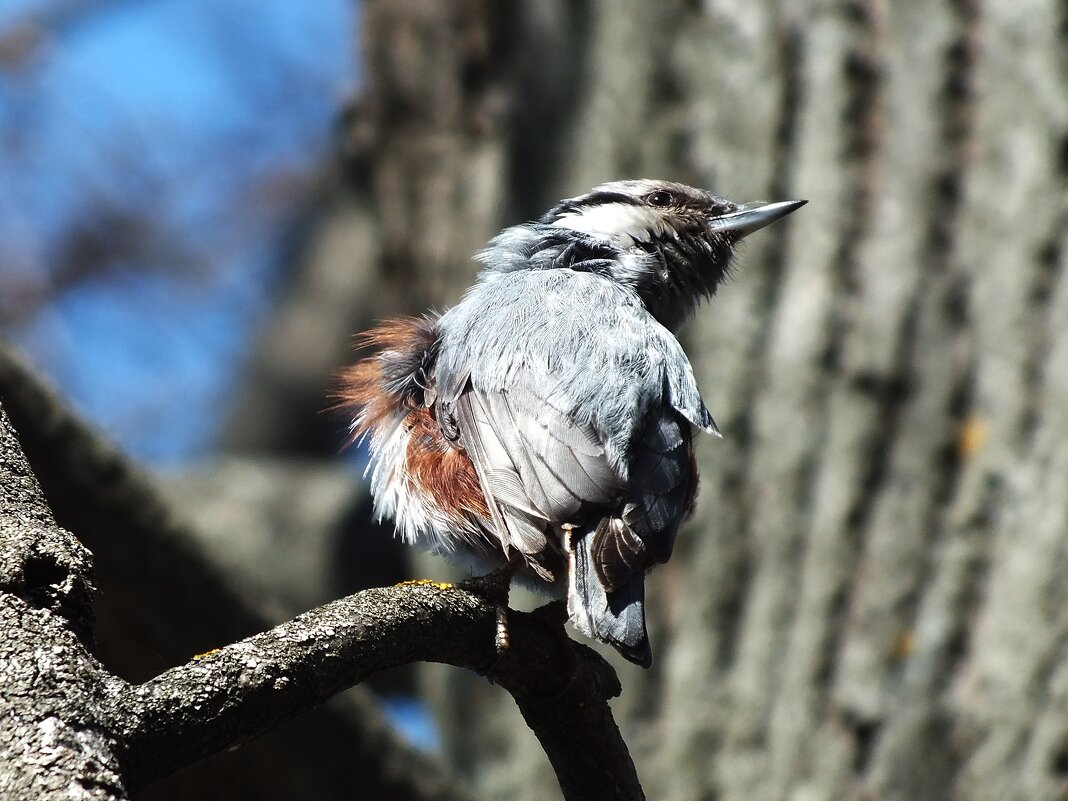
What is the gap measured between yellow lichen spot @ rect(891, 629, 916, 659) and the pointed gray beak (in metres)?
1.68

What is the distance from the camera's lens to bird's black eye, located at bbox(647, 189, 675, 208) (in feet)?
13.4

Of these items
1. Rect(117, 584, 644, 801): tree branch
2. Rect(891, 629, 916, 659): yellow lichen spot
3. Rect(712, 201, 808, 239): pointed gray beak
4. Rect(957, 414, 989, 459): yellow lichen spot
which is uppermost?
Rect(712, 201, 808, 239): pointed gray beak

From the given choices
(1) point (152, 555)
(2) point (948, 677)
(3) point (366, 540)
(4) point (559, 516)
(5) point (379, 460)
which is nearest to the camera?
(4) point (559, 516)

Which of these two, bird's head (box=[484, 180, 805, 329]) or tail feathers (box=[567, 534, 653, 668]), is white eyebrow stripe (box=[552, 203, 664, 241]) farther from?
tail feathers (box=[567, 534, 653, 668])

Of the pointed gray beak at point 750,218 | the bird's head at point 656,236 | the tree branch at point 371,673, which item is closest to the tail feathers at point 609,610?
the tree branch at point 371,673

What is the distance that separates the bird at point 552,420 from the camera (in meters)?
2.76

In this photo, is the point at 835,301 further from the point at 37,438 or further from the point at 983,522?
the point at 37,438

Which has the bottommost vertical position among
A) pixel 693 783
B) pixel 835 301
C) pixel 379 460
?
pixel 693 783

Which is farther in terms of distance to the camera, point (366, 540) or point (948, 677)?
point (366, 540)

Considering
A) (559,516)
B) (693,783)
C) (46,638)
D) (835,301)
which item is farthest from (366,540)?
(46,638)

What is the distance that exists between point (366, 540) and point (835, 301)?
123 inches

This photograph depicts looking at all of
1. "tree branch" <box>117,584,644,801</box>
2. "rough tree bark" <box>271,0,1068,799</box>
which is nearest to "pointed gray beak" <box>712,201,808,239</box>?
"rough tree bark" <box>271,0,1068,799</box>

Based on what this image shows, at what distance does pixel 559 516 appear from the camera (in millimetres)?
2760

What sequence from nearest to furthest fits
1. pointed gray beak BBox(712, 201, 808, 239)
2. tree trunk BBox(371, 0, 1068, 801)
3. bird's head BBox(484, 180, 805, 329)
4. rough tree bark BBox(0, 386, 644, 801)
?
1. rough tree bark BBox(0, 386, 644, 801)
2. bird's head BBox(484, 180, 805, 329)
3. pointed gray beak BBox(712, 201, 808, 239)
4. tree trunk BBox(371, 0, 1068, 801)
